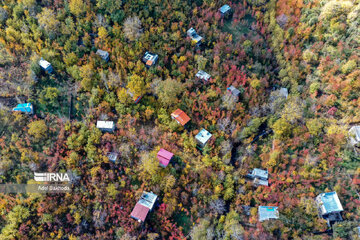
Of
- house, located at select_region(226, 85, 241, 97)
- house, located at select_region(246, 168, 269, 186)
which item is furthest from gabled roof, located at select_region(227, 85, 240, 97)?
house, located at select_region(246, 168, 269, 186)

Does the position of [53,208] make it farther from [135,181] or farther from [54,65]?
[54,65]

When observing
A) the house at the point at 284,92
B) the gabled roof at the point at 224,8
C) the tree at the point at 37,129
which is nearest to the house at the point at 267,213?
the house at the point at 284,92

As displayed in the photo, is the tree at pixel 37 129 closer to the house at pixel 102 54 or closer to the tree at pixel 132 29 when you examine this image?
the house at pixel 102 54

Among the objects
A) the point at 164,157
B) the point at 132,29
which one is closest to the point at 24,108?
the point at 132,29

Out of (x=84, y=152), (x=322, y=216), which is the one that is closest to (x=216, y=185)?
(x=322, y=216)

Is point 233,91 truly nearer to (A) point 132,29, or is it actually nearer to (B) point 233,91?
(B) point 233,91

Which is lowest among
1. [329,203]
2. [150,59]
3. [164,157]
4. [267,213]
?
[267,213]
